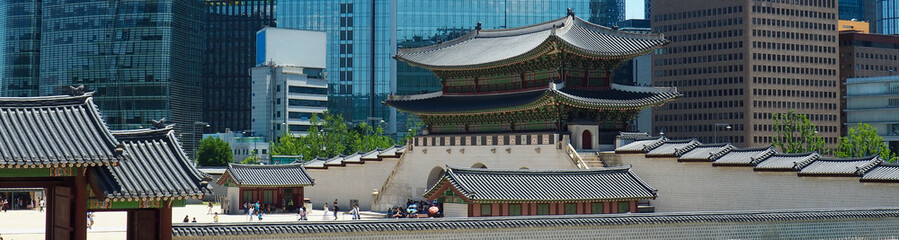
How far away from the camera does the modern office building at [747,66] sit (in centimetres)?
17475

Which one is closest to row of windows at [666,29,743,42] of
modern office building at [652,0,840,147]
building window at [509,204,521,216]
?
modern office building at [652,0,840,147]

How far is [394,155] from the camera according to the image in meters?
86.8

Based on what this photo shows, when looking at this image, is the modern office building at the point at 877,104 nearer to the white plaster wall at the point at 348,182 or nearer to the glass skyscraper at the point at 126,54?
the white plaster wall at the point at 348,182

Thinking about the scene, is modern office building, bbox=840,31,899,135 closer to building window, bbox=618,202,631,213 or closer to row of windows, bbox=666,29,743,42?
row of windows, bbox=666,29,743,42

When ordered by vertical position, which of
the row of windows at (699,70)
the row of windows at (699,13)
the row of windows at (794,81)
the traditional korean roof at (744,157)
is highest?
the row of windows at (699,13)

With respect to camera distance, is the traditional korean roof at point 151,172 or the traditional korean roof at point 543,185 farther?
the traditional korean roof at point 543,185

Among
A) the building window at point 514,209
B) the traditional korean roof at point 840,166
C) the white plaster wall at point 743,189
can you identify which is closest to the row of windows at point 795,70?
the white plaster wall at point 743,189

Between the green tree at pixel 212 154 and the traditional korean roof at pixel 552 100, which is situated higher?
the traditional korean roof at pixel 552 100

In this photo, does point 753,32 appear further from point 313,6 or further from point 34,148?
point 34,148

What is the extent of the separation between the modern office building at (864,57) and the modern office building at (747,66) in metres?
7.09

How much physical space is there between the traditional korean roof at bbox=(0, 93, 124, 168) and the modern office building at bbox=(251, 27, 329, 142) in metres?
134

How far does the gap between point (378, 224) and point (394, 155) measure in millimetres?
49418

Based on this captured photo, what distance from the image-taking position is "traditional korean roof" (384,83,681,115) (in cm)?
6881

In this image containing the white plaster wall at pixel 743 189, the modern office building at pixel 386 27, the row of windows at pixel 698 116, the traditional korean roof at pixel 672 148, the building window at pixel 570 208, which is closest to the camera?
the white plaster wall at pixel 743 189
